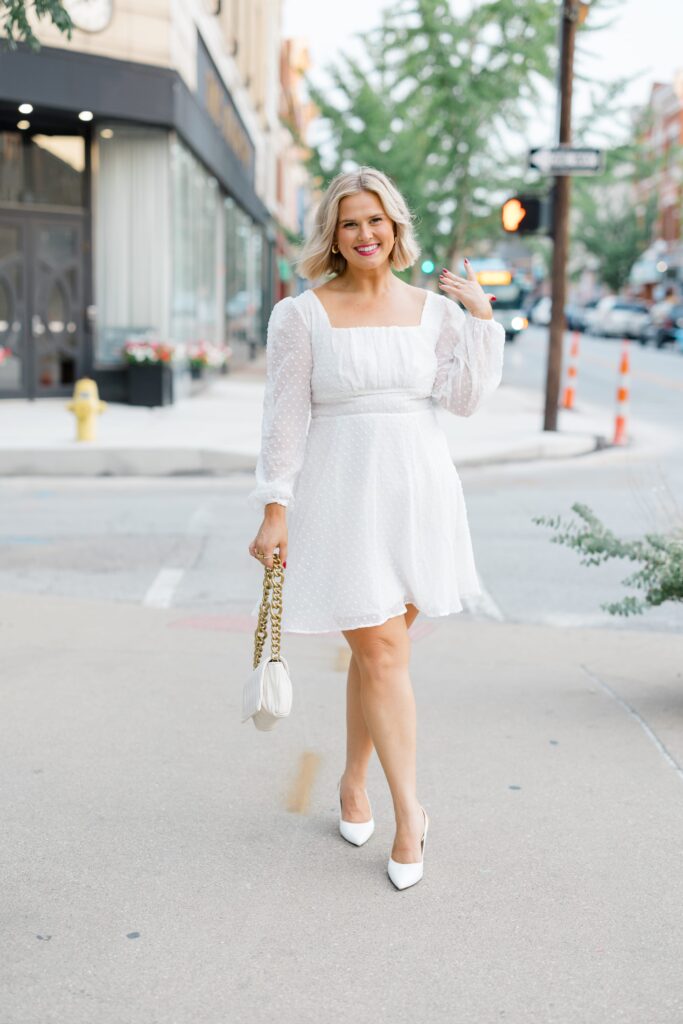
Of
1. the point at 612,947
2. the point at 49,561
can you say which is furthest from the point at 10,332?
the point at 612,947

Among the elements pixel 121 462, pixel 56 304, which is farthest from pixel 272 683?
pixel 56 304

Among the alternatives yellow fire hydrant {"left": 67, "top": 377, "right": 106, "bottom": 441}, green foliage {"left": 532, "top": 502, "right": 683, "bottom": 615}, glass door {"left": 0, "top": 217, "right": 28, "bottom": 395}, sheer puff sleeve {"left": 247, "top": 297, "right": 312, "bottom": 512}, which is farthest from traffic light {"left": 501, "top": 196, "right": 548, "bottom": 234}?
sheer puff sleeve {"left": 247, "top": 297, "right": 312, "bottom": 512}

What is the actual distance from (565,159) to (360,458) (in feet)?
39.9

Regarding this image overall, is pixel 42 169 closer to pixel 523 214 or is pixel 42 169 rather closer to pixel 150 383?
pixel 150 383

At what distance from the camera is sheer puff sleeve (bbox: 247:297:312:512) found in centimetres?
366

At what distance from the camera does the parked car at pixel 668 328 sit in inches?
1937

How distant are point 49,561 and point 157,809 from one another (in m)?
4.40

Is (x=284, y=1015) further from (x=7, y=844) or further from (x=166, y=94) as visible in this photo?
(x=166, y=94)

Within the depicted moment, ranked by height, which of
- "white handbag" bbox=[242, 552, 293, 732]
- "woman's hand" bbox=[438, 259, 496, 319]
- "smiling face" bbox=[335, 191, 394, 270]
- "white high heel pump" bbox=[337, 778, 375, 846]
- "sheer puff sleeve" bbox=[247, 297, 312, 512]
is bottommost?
"white high heel pump" bbox=[337, 778, 375, 846]

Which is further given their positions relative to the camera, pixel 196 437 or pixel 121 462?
pixel 196 437

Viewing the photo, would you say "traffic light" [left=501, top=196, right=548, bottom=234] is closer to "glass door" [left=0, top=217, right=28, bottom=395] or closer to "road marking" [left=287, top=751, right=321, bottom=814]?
"glass door" [left=0, top=217, right=28, bottom=395]

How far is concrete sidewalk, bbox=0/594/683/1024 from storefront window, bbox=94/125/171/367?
13933 mm

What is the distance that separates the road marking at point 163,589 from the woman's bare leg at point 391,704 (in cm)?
354

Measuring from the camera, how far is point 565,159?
1501 cm
